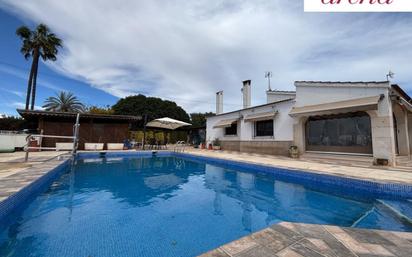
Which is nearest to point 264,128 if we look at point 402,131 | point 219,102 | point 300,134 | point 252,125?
point 252,125

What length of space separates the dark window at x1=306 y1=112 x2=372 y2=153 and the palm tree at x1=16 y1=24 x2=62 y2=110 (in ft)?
101

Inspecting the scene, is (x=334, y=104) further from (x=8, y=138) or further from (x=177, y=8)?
(x=8, y=138)

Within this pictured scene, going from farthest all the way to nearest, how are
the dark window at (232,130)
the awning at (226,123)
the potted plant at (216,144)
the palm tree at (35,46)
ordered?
the palm tree at (35,46), the potted plant at (216,144), the dark window at (232,130), the awning at (226,123)

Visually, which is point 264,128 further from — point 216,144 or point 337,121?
point 216,144

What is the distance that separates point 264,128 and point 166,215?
13127 millimetres

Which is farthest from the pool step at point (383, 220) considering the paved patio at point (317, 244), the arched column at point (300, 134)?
the arched column at point (300, 134)

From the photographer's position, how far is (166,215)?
179 inches

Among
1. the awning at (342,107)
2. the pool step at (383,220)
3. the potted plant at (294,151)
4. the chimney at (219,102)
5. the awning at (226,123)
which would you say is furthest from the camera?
the chimney at (219,102)

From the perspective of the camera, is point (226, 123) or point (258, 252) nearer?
point (258, 252)

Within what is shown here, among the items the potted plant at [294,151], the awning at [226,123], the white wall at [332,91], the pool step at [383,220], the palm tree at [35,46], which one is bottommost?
the pool step at [383,220]

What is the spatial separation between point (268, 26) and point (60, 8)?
39.5 ft

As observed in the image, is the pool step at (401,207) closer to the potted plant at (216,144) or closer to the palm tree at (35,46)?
the potted plant at (216,144)

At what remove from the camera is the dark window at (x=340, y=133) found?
1089cm

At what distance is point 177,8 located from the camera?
10219 millimetres
